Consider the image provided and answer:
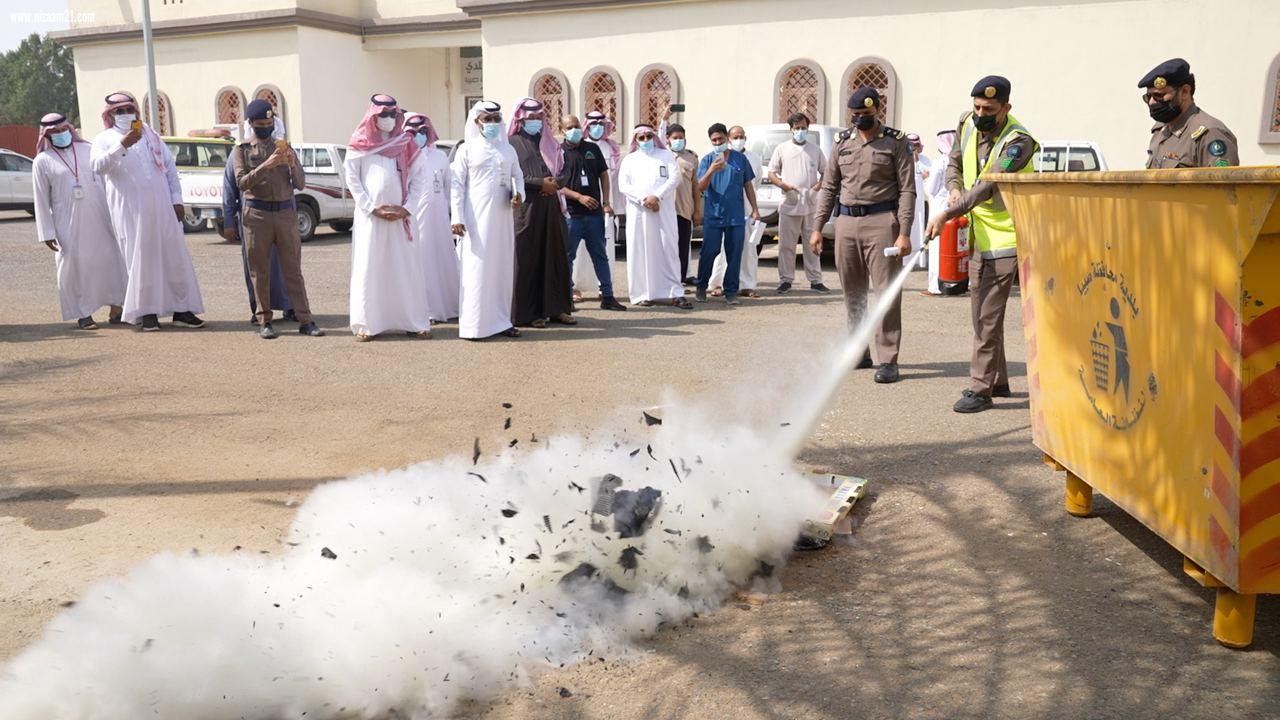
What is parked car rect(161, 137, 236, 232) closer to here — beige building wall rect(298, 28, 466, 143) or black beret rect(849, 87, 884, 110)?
beige building wall rect(298, 28, 466, 143)

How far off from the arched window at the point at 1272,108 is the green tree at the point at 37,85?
242ft

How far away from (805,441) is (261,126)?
5408 mm

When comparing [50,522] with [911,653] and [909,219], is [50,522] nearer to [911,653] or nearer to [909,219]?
[911,653]

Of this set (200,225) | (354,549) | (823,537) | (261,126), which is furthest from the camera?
(200,225)

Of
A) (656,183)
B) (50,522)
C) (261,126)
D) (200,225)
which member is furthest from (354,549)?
(200,225)

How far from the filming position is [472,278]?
867cm

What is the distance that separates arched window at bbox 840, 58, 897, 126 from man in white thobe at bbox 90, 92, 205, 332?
14.7 meters

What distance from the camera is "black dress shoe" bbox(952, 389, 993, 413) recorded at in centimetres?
627

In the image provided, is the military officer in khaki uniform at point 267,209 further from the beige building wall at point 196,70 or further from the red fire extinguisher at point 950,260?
the beige building wall at point 196,70

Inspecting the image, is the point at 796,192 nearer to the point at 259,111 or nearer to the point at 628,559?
the point at 259,111

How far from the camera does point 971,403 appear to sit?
6270 mm

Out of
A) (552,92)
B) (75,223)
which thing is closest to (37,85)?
(552,92)

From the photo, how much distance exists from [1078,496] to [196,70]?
2983 cm

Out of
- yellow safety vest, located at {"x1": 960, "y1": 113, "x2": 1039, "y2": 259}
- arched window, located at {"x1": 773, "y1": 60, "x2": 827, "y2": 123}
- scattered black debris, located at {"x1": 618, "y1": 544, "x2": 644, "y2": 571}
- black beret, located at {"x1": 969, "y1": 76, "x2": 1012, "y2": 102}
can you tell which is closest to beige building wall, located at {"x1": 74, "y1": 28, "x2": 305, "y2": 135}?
arched window, located at {"x1": 773, "y1": 60, "x2": 827, "y2": 123}
